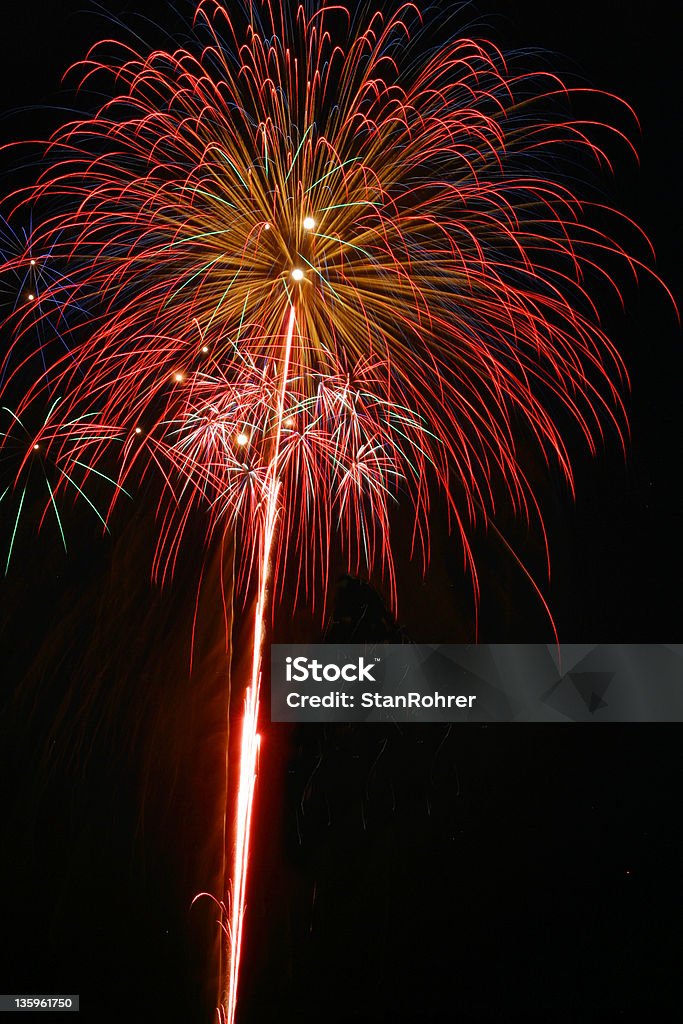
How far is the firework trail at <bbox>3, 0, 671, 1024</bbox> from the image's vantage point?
2.16 m

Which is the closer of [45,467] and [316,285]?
[316,285]

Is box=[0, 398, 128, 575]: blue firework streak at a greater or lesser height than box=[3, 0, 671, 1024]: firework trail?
lesser

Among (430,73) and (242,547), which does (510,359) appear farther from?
(242,547)

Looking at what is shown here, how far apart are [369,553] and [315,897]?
1401mm

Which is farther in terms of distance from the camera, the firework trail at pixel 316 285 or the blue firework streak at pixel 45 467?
the blue firework streak at pixel 45 467

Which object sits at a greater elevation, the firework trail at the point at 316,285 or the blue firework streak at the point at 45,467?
the firework trail at the point at 316,285

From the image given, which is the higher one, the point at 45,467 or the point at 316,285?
the point at 316,285

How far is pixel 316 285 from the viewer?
216cm

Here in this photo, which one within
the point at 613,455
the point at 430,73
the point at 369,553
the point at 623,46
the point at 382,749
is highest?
the point at 623,46

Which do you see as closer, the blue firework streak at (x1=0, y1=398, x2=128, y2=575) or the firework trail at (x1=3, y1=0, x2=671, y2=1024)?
the firework trail at (x1=3, y1=0, x2=671, y2=1024)

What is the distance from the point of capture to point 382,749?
2.28 metres

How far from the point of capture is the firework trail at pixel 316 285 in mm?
2156

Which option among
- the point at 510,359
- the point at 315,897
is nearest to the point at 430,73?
the point at 510,359

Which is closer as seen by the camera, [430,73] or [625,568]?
[430,73]
